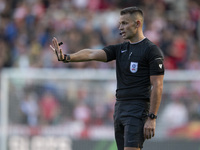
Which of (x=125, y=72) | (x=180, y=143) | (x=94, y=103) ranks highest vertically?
(x=125, y=72)

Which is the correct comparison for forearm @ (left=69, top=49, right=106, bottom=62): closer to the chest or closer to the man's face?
the chest

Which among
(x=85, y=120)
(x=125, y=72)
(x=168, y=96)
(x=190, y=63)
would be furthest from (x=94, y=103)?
(x=125, y=72)

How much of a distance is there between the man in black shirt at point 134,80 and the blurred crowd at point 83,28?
5.54 m

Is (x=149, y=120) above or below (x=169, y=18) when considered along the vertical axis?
below

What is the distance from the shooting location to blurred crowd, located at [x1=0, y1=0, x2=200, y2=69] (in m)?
13.9

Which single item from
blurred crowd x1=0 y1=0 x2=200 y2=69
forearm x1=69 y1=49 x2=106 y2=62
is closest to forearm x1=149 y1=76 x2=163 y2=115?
forearm x1=69 y1=49 x2=106 y2=62

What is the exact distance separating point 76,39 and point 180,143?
4319 millimetres

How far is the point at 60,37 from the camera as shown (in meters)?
15.1

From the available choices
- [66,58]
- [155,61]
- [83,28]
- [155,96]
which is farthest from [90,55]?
[83,28]

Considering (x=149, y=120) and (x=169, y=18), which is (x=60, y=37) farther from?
(x=149, y=120)

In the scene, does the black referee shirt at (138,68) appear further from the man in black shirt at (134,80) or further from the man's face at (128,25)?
→ the man's face at (128,25)

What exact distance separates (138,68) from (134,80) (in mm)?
164

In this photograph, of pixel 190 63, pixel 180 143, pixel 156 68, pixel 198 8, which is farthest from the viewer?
pixel 198 8

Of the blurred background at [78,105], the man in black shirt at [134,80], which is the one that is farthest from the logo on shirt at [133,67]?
the blurred background at [78,105]
